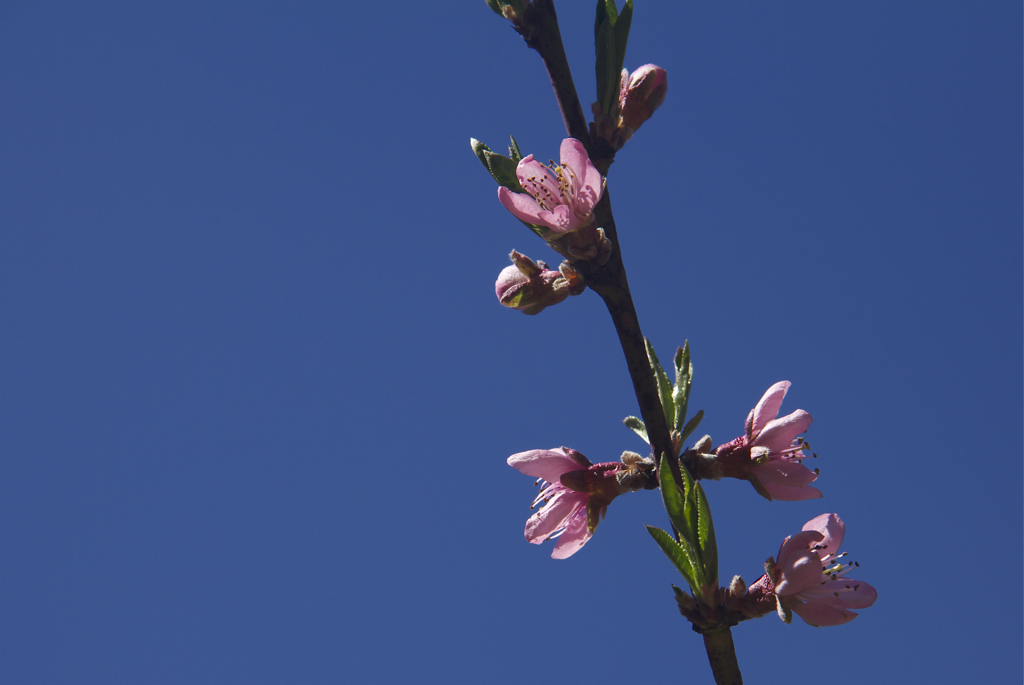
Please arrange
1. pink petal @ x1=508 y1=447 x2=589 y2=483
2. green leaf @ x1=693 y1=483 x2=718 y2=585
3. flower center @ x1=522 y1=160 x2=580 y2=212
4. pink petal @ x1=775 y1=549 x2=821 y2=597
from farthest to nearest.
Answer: pink petal @ x1=508 y1=447 x2=589 y2=483 < flower center @ x1=522 y1=160 x2=580 y2=212 < pink petal @ x1=775 y1=549 x2=821 y2=597 < green leaf @ x1=693 y1=483 x2=718 y2=585

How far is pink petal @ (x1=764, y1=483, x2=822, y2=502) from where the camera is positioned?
162 centimetres

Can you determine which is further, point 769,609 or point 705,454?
point 705,454

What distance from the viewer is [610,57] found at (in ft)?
5.60

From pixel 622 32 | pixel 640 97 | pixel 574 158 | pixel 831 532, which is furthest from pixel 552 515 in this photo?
pixel 622 32

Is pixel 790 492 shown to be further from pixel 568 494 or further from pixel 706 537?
pixel 568 494

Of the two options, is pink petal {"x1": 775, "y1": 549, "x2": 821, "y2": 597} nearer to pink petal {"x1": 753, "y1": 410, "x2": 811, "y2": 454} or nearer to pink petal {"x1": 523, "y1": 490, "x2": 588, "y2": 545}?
pink petal {"x1": 753, "y1": 410, "x2": 811, "y2": 454}

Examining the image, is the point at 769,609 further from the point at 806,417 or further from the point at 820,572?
the point at 806,417

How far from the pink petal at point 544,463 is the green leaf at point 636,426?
171mm

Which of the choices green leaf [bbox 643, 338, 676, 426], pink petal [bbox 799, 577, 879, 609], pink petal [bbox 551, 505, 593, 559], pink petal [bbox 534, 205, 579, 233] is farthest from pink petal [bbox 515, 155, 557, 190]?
pink petal [bbox 799, 577, 879, 609]

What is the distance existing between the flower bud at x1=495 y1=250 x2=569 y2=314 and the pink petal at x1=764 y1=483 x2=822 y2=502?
0.67m

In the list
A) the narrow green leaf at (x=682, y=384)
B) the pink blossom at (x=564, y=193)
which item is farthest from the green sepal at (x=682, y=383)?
the pink blossom at (x=564, y=193)

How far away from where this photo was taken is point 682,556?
1.39 m

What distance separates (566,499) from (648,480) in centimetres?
23

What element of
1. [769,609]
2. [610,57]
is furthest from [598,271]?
[769,609]
